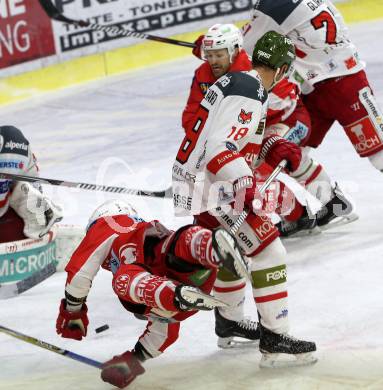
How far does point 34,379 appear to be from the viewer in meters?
4.18

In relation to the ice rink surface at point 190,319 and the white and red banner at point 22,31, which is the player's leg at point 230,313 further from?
the white and red banner at point 22,31

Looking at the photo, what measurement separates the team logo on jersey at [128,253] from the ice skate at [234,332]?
0.59 meters

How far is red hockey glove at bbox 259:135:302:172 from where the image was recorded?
4242 millimetres

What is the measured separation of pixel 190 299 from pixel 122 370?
1.85 feet

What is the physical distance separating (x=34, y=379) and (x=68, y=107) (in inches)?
200

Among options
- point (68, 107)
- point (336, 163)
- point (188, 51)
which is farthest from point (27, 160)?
point (188, 51)

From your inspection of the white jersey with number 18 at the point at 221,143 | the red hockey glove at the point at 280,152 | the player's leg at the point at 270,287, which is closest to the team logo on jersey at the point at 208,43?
the red hockey glove at the point at 280,152

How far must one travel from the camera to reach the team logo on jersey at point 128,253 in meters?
3.87

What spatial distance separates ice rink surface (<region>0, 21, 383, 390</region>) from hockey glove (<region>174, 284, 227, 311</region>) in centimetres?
47

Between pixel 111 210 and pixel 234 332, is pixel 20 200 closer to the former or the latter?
pixel 111 210

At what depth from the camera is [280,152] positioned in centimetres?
425

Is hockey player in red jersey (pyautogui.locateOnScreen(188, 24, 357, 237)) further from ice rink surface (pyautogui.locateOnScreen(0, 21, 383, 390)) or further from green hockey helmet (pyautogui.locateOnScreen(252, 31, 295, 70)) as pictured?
green hockey helmet (pyautogui.locateOnScreen(252, 31, 295, 70))

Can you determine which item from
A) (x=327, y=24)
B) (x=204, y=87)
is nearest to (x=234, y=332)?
(x=204, y=87)

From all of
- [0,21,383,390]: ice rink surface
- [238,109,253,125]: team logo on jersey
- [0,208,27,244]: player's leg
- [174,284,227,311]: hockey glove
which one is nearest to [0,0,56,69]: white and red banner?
[0,21,383,390]: ice rink surface
